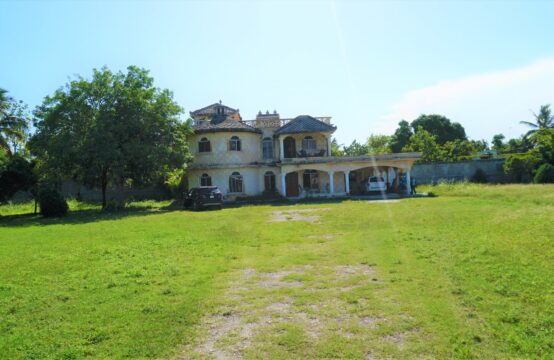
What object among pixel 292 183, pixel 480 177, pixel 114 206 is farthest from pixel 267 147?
pixel 480 177

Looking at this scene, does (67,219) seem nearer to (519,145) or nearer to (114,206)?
(114,206)

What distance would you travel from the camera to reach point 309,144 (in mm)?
36750

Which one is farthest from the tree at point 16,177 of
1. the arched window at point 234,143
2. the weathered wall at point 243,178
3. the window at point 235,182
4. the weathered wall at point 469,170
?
the weathered wall at point 469,170

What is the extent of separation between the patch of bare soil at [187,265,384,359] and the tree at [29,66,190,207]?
21058 mm

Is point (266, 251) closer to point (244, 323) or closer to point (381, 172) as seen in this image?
point (244, 323)

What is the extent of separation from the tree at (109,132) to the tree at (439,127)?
162ft

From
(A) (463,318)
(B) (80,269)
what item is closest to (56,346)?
(B) (80,269)

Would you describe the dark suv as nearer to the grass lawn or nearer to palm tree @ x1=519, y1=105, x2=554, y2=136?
the grass lawn

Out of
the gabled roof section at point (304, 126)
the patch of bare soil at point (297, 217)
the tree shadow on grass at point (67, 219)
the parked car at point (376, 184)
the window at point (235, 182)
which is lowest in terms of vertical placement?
the patch of bare soil at point (297, 217)

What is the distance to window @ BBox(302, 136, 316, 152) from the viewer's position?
120 ft

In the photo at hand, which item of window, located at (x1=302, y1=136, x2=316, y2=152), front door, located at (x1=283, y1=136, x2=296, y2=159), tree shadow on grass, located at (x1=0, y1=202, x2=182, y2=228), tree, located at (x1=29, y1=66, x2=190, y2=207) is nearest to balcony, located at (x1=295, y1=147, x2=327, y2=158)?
window, located at (x1=302, y1=136, x2=316, y2=152)

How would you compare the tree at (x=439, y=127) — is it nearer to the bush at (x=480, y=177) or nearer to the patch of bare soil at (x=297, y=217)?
the bush at (x=480, y=177)

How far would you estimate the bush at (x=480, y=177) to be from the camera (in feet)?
126

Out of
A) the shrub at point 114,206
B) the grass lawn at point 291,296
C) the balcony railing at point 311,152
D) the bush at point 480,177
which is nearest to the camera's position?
the grass lawn at point 291,296
